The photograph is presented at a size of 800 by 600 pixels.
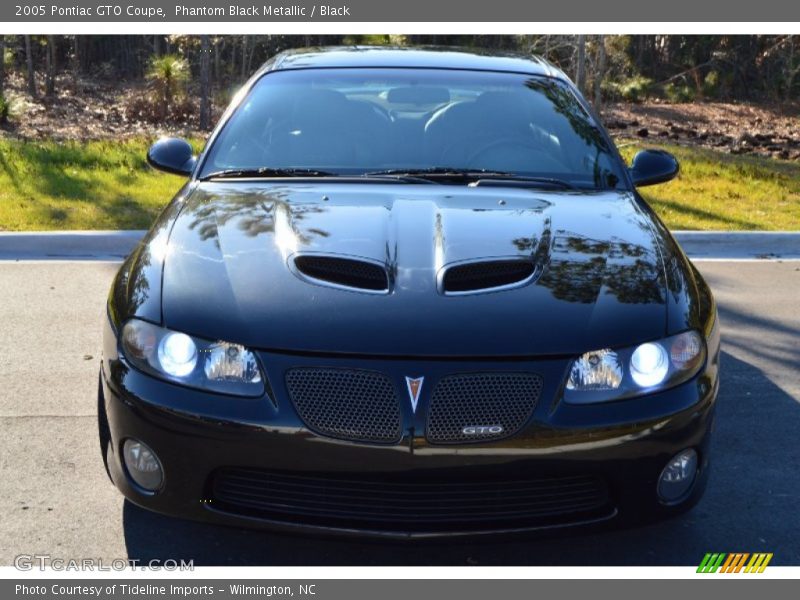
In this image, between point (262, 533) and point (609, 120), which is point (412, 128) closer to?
point (262, 533)

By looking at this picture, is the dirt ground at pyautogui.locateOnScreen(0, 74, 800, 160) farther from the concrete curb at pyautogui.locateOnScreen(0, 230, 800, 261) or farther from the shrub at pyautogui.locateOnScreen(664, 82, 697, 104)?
the concrete curb at pyautogui.locateOnScreen(0, 230, 800, 261)

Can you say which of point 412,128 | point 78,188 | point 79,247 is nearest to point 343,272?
point 412,128

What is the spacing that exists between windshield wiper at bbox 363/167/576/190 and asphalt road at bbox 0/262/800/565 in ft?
4.34

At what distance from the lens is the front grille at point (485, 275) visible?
3430mm

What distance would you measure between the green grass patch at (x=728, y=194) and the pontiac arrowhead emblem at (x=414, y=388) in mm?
6135

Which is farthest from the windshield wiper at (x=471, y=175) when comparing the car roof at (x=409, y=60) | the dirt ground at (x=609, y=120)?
the dirt ground at (x=609, y=120)

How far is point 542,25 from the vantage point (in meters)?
10.6

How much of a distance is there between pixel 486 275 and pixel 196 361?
3.16 feet

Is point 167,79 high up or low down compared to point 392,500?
down

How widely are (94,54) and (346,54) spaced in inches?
986

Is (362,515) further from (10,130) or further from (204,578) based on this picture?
(10,130)

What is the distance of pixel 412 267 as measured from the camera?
11.5 feet

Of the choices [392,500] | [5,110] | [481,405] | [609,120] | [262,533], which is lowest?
[609,120]

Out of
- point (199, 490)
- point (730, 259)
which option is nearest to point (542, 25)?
point (730, 259)
